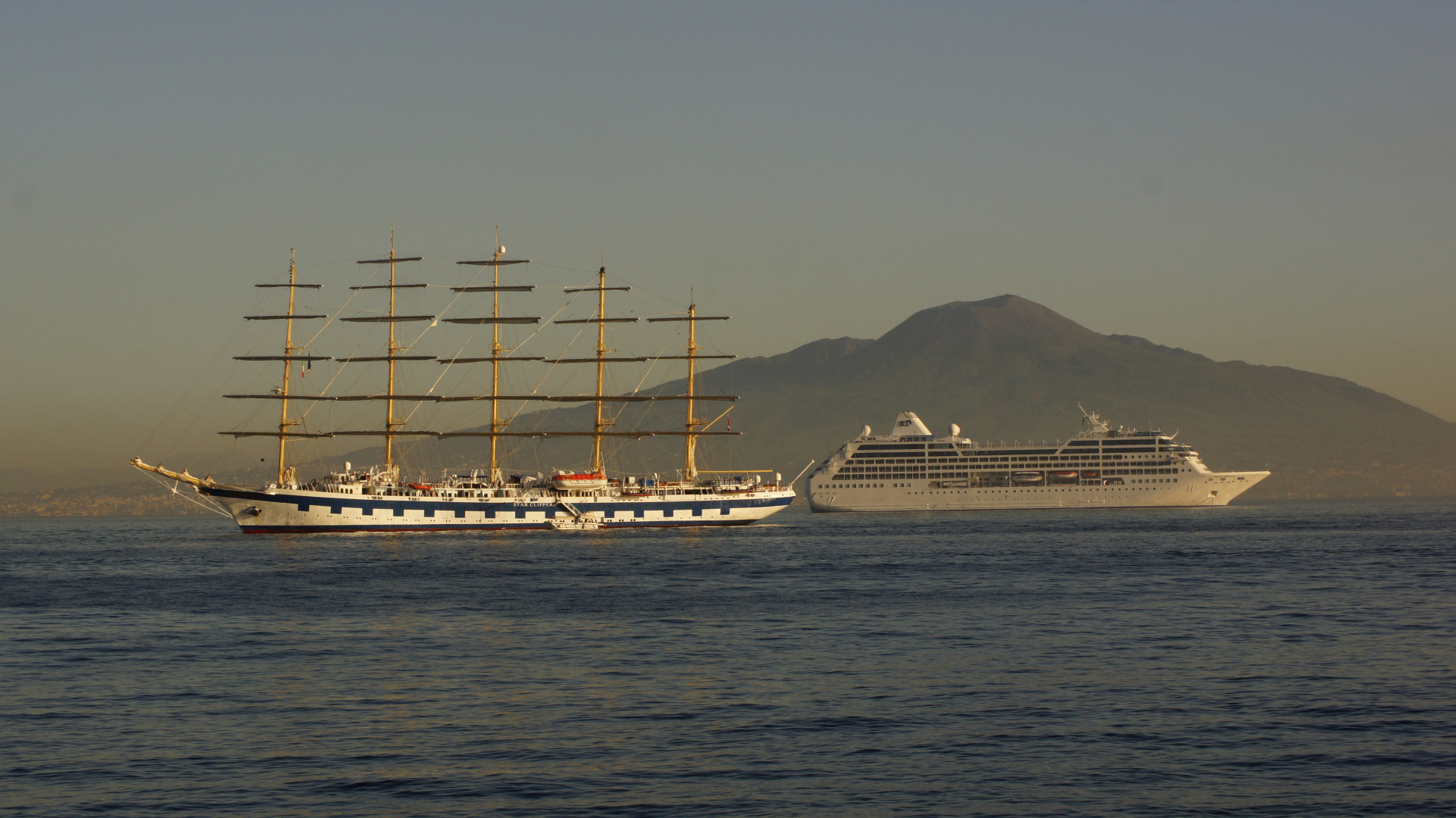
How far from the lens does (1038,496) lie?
487 feet

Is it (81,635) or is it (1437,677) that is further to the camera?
(81,635)

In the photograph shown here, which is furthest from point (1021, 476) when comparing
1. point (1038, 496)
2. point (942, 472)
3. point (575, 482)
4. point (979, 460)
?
point (575, 482)

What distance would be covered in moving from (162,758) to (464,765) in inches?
169

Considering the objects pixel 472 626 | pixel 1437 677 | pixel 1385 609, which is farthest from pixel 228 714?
pixel 1385 609

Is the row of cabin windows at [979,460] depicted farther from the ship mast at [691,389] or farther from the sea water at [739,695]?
the sea water at [739,695]

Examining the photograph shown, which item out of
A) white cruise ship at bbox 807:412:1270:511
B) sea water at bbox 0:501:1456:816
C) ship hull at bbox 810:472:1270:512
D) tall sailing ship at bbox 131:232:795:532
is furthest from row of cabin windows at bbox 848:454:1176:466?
sea water at bbox 0:501:1456:816

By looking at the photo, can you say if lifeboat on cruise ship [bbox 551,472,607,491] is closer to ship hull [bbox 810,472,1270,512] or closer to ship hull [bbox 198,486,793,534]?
ship hull [bbox 198,486,793,534]

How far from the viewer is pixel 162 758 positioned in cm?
1878

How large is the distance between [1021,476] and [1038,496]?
285cm

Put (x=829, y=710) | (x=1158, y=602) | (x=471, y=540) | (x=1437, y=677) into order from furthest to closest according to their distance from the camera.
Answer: (x=471, y=540), (x=1158, y=602), (x=1437, y=677), (x=829, y=710)

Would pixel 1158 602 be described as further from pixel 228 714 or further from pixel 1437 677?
pixel 228 714

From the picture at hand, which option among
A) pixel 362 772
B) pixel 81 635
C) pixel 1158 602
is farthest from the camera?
pixel 1158 602

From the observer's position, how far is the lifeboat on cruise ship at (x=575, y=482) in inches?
3654

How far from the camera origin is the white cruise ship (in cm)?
14738
